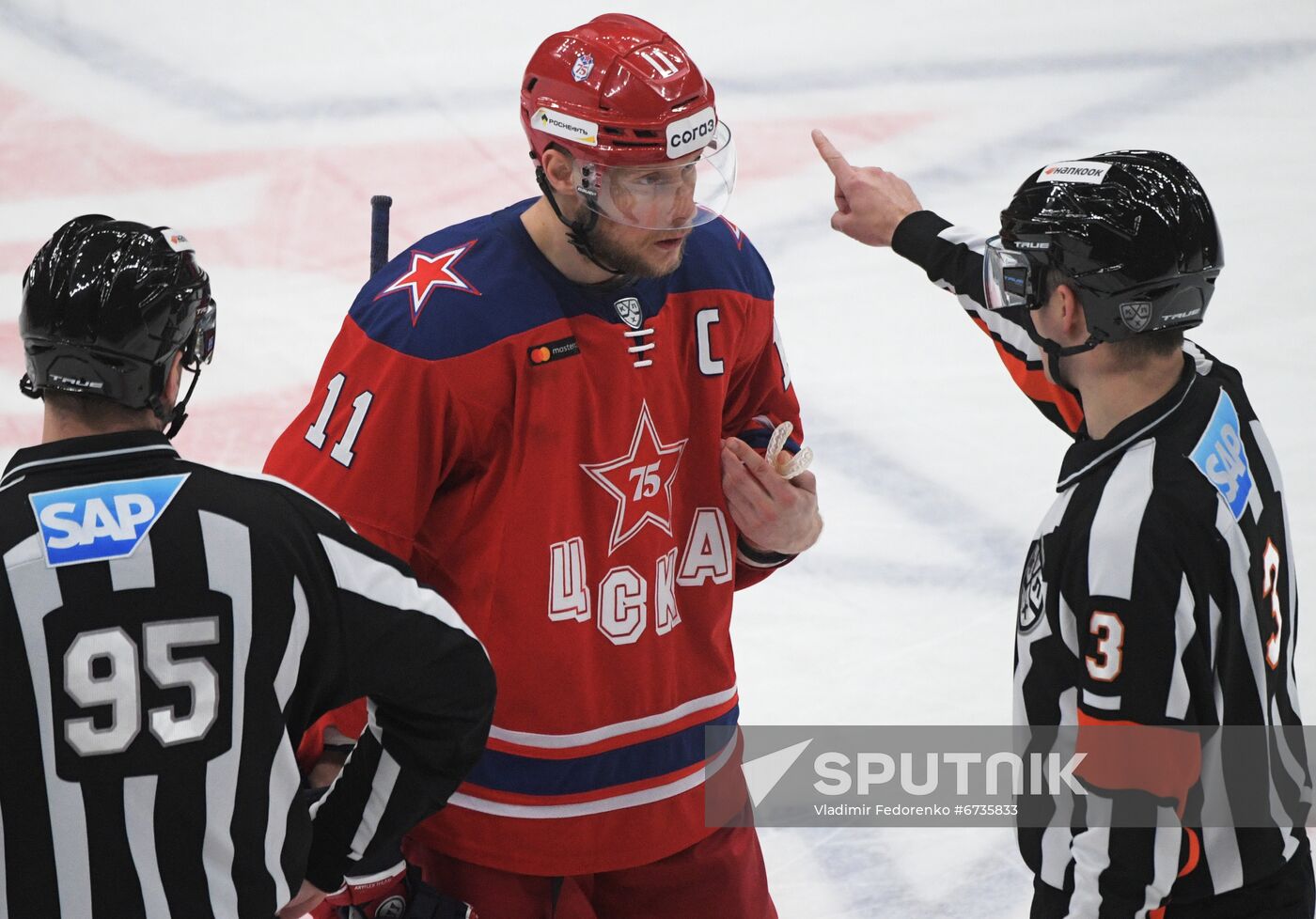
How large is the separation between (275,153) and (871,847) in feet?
11.8

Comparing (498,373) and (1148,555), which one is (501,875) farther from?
(1148,555)

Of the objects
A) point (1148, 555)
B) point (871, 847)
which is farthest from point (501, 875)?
point (871, 847)

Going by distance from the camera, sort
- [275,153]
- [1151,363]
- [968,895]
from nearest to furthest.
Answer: [1151,363] → [968,895] → [275,153]

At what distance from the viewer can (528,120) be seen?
2.09 meters

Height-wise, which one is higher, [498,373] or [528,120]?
[528,120]

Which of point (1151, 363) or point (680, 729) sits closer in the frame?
point (1151, 363)

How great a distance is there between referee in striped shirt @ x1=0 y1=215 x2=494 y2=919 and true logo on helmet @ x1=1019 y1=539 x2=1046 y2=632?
76cm

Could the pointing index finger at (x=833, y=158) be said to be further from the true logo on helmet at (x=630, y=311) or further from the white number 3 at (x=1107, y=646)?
the white number 3 at (x=1107, y=646)

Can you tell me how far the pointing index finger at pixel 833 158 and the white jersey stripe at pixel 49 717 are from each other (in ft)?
5.09

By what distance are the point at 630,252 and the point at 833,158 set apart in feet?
2.38

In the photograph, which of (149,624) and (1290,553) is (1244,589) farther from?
(149,624)

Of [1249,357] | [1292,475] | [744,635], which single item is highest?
[1249,357]

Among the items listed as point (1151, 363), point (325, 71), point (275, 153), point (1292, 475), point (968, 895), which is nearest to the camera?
point (1151, 363)

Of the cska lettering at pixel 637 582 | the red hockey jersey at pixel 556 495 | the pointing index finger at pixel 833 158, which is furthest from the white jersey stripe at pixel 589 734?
the pointing index finger at pixel 833 158
